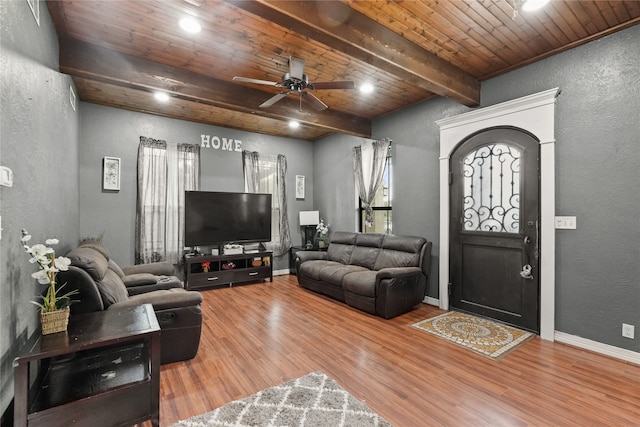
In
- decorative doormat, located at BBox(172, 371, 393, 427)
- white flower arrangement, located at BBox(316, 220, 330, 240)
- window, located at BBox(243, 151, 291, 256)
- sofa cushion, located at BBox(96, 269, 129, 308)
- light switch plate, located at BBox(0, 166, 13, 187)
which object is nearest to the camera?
light switch plate, located at BBox(0, 166, 13, 187)

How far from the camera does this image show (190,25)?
251 centimetres

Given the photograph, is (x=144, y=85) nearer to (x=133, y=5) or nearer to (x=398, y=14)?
(x=133, y=5)

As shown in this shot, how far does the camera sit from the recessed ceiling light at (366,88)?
146 inches

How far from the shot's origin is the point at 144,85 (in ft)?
10.2

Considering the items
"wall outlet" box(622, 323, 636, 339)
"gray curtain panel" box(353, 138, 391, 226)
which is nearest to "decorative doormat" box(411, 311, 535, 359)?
"wall outlet" box(622, 323, 636, 339)

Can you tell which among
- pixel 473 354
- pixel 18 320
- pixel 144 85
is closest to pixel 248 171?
pixel 144 85

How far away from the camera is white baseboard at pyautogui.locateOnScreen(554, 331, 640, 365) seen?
2.56 metres

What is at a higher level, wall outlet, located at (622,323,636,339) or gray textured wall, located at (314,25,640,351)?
gray textured wall, located at (314,25,640,351)

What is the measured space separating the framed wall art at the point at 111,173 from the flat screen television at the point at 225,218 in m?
1.05

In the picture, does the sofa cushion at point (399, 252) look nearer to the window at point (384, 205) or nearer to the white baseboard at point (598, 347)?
the window at point (384, 205)

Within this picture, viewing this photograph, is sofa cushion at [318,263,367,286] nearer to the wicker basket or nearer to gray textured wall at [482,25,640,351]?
gray textured wall at [482,25,640,351]

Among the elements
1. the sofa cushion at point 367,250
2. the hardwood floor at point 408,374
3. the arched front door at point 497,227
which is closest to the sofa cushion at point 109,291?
the hardwood floor at point 408,374

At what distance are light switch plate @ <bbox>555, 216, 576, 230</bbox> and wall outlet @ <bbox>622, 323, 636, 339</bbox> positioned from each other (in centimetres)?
94

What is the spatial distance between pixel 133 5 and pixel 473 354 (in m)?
4.19
